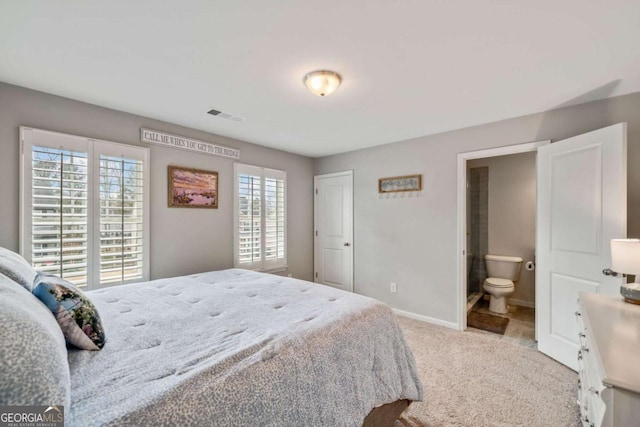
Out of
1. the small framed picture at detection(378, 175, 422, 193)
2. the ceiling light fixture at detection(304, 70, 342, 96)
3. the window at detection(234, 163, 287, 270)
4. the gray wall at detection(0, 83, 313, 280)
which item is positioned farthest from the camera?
the window at detection(234, 163, 287, 270)

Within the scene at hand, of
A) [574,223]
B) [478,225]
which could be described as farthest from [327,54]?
[478,225]

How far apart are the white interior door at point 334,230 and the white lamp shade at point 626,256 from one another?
294 centimetres

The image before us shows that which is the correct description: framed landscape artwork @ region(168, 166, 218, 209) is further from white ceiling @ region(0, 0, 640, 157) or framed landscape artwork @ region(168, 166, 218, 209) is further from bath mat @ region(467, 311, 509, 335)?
bath mat @ region(467, 311, 509, 335)

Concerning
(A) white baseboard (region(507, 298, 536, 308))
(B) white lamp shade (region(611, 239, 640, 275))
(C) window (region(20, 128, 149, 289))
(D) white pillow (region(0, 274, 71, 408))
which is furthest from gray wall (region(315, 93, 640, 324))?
(D) white pillow (region(0, 274, 71, 408))

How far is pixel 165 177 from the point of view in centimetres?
312

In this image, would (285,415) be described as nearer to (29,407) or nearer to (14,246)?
(29,407)

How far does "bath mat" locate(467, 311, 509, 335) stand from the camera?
337cm

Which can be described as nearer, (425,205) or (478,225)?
(425,205)

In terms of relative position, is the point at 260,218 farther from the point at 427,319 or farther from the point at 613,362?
the point at 613,362

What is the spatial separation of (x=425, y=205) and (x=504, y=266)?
68.4 inches

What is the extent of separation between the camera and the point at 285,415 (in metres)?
1.11

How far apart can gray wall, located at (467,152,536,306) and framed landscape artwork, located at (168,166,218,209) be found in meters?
4.00

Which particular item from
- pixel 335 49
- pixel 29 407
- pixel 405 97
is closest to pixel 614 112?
pixel 405 97

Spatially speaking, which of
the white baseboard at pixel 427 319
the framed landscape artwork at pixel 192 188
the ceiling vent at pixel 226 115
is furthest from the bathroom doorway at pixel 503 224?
the framed landscape artwork at pixel 192 188
